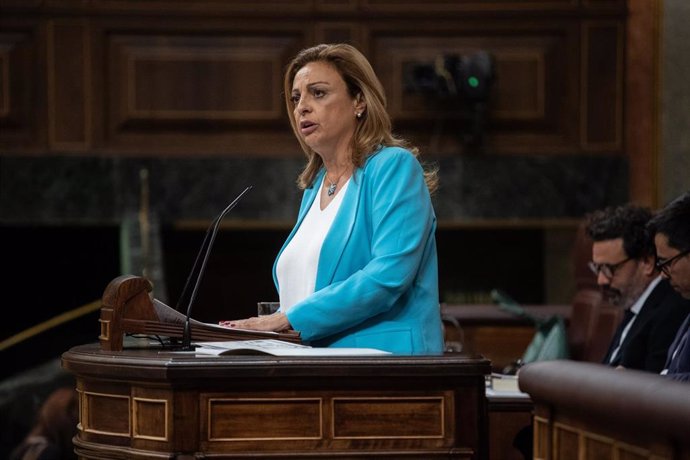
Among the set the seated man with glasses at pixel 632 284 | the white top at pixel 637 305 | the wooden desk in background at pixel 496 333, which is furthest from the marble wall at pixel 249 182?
the white top at pixel 637 305

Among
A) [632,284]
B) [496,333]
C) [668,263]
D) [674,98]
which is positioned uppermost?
[674,98]

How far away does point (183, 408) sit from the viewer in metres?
2.51

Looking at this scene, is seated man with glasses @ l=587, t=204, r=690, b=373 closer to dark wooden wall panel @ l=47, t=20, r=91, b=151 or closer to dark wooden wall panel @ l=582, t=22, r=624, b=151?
dark wooden wall panel @ l=582, t=22, r=624, b=151

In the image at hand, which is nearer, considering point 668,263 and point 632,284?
point 668,263

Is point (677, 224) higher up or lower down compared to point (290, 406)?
higher up

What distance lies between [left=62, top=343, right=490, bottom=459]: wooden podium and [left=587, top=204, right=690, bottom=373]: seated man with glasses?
161cm

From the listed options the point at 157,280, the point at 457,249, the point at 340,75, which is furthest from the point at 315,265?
the point at 457,249

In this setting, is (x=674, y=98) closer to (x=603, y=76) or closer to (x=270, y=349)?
(x=603, y=76)

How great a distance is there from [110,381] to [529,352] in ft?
10.7

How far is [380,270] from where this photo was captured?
2.79m

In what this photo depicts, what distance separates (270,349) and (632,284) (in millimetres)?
2211

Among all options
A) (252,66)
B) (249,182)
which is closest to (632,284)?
(249,182)

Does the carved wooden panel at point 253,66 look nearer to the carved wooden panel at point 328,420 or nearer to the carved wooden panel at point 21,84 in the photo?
the carved wooden panel at point 21,84

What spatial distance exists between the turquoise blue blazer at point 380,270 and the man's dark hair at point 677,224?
81 centimetres
